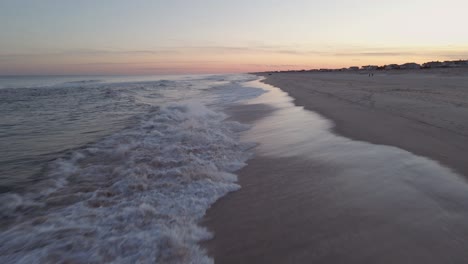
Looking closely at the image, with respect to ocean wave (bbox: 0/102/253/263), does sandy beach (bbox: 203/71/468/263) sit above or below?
above

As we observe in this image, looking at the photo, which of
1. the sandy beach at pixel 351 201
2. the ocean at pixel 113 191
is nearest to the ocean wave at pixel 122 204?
the ocean at pixel 113 191

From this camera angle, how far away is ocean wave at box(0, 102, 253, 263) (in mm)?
2748

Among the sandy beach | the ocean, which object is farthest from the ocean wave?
the sandy beach

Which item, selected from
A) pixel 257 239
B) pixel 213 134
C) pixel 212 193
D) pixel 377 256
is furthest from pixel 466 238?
pixel 213 134

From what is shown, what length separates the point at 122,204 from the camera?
3.68 m

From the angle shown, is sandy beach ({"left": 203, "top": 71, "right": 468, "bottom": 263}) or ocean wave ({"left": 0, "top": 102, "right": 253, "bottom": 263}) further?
ocean wave ({"left": 0, "top": 102, "right": 253, "bottom": 263})

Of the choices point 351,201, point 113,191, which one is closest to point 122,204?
point 113,191

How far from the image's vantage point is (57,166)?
5.40 meters

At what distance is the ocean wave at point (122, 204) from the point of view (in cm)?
275

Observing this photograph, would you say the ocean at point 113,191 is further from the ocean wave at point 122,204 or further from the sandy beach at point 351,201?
the sandy beach at point 351,201

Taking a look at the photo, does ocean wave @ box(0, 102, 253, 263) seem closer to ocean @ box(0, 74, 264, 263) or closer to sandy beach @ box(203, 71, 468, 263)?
ocean @ box(0, 74, 264, 263)

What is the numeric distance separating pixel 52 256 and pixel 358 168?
14.1ft

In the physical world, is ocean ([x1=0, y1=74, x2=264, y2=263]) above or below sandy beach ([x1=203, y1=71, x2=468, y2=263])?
below

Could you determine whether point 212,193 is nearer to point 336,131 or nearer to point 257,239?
point 257,239
